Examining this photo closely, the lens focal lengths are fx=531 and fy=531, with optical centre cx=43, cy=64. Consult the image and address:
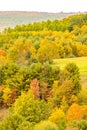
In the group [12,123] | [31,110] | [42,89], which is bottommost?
[12,123]

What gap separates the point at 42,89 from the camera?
274 feet

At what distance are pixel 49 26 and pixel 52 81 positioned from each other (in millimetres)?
89488

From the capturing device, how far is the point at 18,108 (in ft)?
227

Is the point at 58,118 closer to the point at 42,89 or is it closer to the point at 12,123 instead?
the point at 12,123

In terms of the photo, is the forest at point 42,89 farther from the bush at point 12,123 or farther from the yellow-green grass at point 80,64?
the yellow-green grass at point 80,64

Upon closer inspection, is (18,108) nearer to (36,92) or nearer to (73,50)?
(36,92)

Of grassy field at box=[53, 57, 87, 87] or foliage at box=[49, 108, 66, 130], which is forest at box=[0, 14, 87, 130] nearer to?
A: foliage at box=[49, 108, 66, 130]

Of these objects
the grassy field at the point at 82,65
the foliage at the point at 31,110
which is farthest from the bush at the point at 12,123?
the grassy field at the point at 82,65

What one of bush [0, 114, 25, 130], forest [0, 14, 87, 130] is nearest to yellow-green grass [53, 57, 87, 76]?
forest [0, 14, 87, 130]

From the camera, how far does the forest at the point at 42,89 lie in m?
61.2

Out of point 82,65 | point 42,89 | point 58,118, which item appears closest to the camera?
point 58,118

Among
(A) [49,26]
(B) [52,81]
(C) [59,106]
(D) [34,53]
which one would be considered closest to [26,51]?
(D) [34,53]

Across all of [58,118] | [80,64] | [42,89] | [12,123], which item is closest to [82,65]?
[80,64]

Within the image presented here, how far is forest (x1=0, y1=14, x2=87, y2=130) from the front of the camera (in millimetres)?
61188
